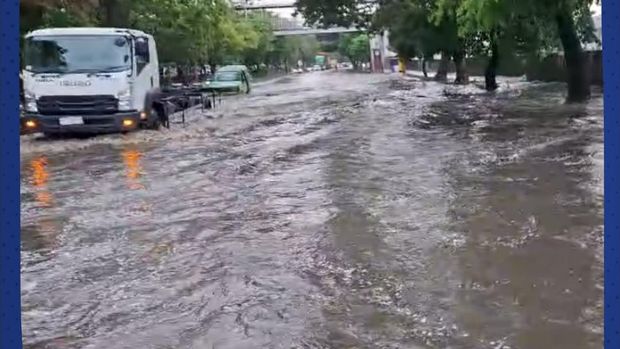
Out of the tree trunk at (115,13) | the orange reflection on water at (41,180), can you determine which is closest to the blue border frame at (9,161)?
the orange reflection on water at (41,180)

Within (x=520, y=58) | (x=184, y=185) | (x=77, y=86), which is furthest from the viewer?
(x=520, y=58)

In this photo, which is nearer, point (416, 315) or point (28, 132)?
point (416, 315)

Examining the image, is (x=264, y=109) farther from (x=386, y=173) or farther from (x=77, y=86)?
(x=386, y=173)

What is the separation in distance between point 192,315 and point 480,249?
3.12 m

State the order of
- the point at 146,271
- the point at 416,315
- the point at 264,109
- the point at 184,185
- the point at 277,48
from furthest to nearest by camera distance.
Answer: the point at 277,48 < the point at 264,109 < the point at 184,185 < the point at 146,271 < the point at 416,315

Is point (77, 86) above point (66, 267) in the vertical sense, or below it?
above

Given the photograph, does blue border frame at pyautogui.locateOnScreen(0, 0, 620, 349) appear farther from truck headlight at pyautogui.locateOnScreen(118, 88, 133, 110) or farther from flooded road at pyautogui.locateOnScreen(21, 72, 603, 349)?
truck headlight at pyautogui.locateOnScreen(118, 88, 133, 110)

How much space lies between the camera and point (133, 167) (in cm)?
1596

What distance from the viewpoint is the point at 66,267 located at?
8047 millimetres

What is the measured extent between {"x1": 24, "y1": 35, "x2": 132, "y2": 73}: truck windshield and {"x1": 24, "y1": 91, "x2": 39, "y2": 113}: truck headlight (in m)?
0.60

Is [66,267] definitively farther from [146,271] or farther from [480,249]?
[480,249]

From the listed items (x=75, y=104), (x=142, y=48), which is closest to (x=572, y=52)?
(x=142, y=48)

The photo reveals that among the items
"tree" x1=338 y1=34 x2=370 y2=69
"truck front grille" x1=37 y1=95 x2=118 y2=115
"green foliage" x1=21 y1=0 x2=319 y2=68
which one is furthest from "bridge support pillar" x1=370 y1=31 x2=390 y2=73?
"truck front grille" x1=37 y1=95 x2=118 y2=115

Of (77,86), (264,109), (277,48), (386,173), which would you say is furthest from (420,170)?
(277,48)
